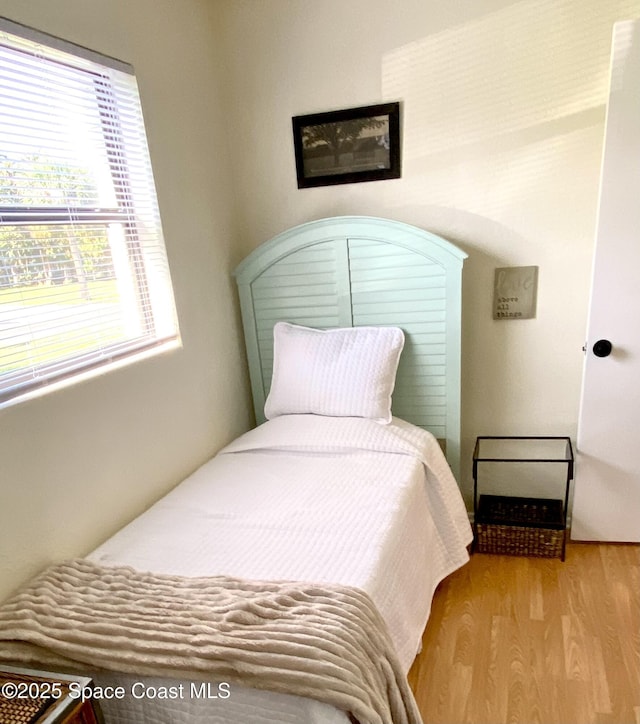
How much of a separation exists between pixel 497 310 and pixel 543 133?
0.73m

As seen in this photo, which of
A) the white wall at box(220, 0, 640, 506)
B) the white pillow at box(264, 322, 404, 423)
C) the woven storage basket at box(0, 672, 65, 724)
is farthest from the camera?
the white pillow at box(264, 322, 404, 423)

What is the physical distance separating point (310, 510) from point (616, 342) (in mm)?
1370

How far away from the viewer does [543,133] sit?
2004mm

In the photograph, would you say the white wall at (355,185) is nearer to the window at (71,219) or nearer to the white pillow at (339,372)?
the window at (71,219)

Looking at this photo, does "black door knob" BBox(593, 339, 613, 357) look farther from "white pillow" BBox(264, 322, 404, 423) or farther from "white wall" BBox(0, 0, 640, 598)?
"white pillow" BBox(264, 322, 404, 423)

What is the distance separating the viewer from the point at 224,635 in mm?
1089

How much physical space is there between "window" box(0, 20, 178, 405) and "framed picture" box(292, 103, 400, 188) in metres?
0.74

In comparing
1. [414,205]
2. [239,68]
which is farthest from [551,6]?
[239,68]

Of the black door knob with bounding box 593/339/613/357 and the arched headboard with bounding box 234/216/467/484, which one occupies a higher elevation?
the arched headboard with bounding box 234/216/467/484

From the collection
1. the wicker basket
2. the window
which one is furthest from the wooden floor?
the window

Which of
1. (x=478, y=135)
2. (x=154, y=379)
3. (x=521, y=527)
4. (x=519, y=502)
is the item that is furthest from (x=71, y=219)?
(x=519, y=502)

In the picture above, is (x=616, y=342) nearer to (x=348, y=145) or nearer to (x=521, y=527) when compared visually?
(x=521, y=527)

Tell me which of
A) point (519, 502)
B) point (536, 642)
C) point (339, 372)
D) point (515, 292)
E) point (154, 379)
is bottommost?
point (536, 642)

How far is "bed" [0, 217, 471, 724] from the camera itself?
1073 mm
